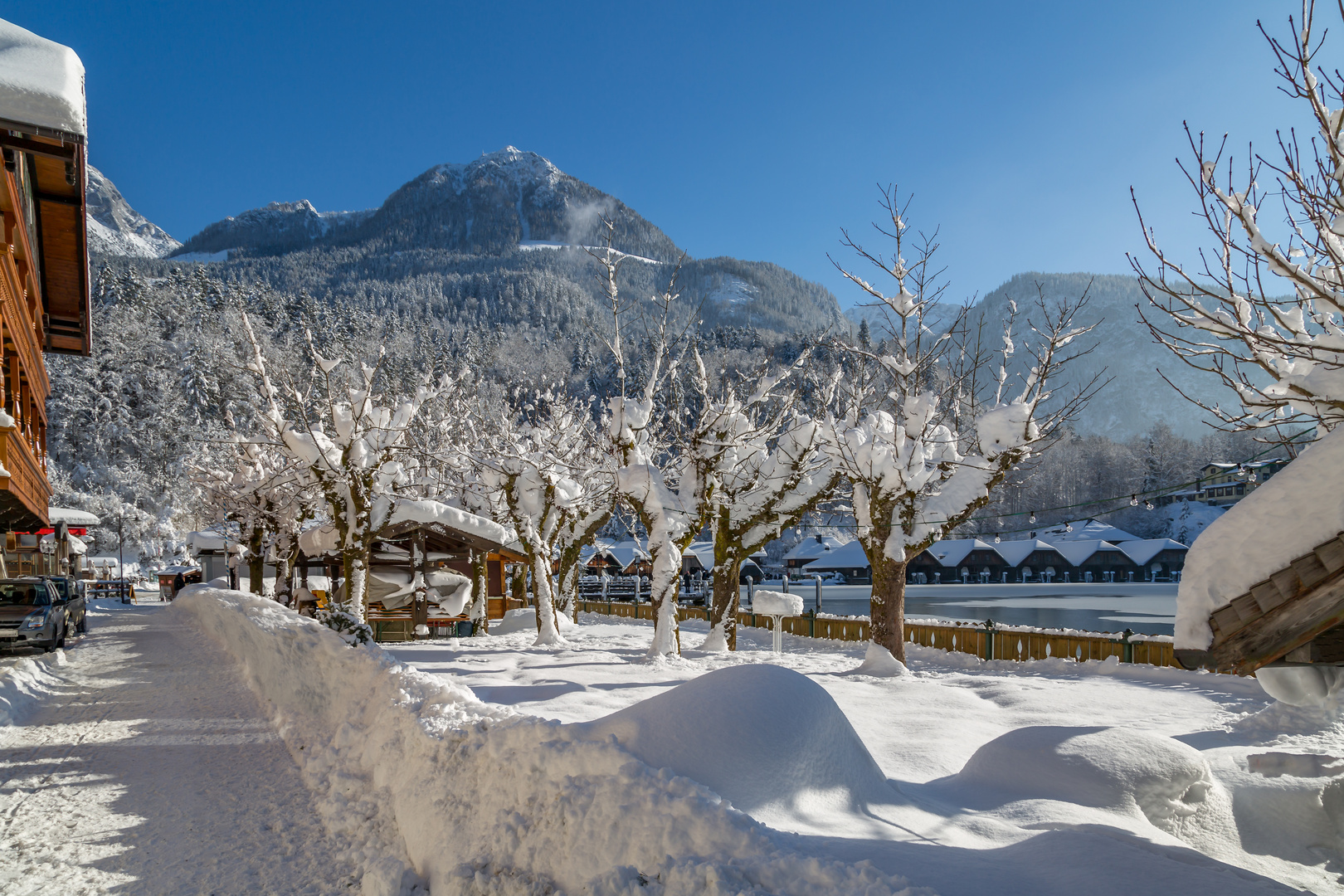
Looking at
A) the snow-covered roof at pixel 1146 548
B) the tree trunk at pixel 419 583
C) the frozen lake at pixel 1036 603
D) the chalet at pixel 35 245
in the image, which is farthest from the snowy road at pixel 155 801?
the snow-covered roof at pixel 1146 548

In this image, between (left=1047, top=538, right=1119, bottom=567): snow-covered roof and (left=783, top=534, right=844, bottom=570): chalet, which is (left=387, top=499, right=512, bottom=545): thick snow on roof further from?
(left=1047, top=538, right=1119, bottom=567): snow-covered roof

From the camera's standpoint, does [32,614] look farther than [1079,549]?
No

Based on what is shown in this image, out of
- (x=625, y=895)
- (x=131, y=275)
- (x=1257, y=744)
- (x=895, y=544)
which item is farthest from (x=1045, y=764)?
(x=131, y=275)

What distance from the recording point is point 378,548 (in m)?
24.9

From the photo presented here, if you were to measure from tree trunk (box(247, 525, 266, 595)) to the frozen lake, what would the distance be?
76.4ft

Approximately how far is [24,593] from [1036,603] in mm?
47555

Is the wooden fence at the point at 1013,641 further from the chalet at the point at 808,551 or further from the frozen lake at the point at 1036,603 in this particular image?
the chalet at the point at 808,551

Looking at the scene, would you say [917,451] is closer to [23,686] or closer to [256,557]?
[23,686]

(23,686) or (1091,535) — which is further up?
(23,686)

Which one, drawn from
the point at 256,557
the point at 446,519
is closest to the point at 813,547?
the point at 256,557

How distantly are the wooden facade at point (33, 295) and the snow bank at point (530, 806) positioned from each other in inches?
248

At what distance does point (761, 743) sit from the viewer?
189 inches

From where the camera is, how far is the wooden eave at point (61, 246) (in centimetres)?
767

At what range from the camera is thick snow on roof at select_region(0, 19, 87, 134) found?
17.2ft
